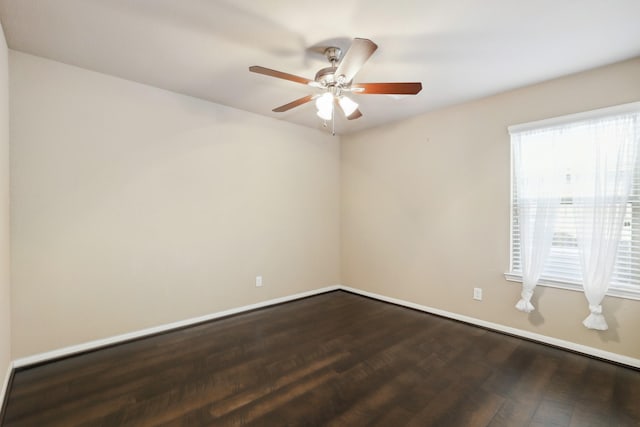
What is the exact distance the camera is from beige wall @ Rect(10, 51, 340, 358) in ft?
7.89

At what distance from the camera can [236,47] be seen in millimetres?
2285

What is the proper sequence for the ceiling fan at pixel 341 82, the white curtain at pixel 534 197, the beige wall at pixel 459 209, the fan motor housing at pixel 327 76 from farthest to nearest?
the white curtain at pixel 534 197, the beige wall at pixel 459 209, the fan motor housing at pixel 327 76, the ceiling fan at pixel 341 82

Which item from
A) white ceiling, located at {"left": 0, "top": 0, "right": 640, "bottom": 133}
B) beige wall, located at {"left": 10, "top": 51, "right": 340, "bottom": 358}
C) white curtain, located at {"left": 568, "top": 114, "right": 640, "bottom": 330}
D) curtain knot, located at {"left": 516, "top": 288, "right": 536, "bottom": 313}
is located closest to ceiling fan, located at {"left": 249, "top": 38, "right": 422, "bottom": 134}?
white ceiling, located at {"left": 0, "top": 0, "right": 640, "bottom": 133}

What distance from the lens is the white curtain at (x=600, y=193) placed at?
2.39m

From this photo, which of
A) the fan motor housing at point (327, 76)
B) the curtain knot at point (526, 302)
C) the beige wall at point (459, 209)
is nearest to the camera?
the fan motor housing at point (327, 76)

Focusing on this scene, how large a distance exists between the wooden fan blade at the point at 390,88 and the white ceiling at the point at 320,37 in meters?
0.32

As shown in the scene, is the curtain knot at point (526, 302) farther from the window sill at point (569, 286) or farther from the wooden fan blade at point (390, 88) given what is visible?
the wooden fan blade at point (390, 88)

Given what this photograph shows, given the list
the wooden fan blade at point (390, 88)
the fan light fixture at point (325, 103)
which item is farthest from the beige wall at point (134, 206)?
the wooden fan blade at point (390, 88)

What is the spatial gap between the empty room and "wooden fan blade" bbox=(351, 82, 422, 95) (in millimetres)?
26

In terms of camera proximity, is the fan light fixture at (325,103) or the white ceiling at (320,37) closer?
the white ceiling at (320,37)

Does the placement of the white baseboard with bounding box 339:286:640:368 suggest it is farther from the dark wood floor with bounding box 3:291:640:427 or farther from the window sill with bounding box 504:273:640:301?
the window sill with bounding box 504:273:640:301

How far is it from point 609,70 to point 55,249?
4816mm

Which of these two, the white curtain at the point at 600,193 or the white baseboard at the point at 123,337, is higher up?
the white curtain at the point at 600,193

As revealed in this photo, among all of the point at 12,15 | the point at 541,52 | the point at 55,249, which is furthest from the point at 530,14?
the point at 55,249
